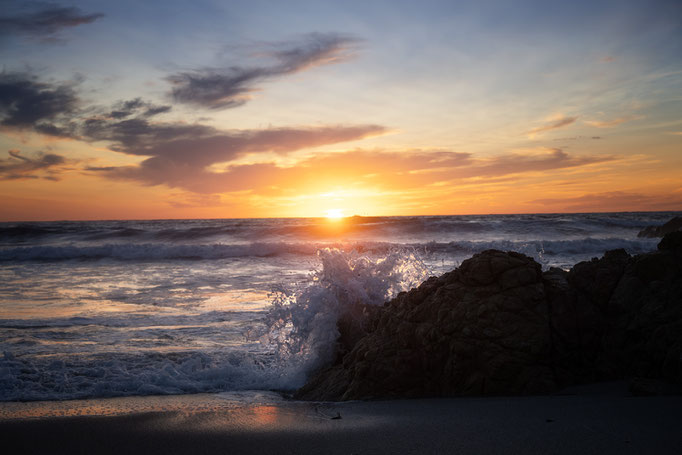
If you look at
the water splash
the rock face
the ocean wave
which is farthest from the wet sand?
the ocean wave

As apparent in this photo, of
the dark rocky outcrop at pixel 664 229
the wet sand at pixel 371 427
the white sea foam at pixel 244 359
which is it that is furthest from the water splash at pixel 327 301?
the dark rocky outcrop at pixel 664 229

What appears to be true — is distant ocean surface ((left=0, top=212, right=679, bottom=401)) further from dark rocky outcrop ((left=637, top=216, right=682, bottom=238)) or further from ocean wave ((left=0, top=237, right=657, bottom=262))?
dark rocky outcrop ((left=637, top=216, right=682, bottom=238))

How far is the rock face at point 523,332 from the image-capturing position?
3941 millimetres

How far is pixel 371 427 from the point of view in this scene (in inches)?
129

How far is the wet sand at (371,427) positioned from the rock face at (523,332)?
234mm

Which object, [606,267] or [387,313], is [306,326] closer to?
[387,313]

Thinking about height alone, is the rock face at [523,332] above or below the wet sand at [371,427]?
above

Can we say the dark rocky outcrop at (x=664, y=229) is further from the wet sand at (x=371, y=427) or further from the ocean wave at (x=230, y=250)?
the wet sand at (x=371, y=427)

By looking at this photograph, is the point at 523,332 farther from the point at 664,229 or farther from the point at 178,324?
the point at 664,229

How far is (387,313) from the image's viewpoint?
16.4 feet

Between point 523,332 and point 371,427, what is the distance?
1653 mm

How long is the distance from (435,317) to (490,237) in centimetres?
2805

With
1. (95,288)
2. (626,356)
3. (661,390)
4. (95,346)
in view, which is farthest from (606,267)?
(95,288)

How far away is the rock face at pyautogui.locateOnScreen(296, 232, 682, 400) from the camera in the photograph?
3.94 m
